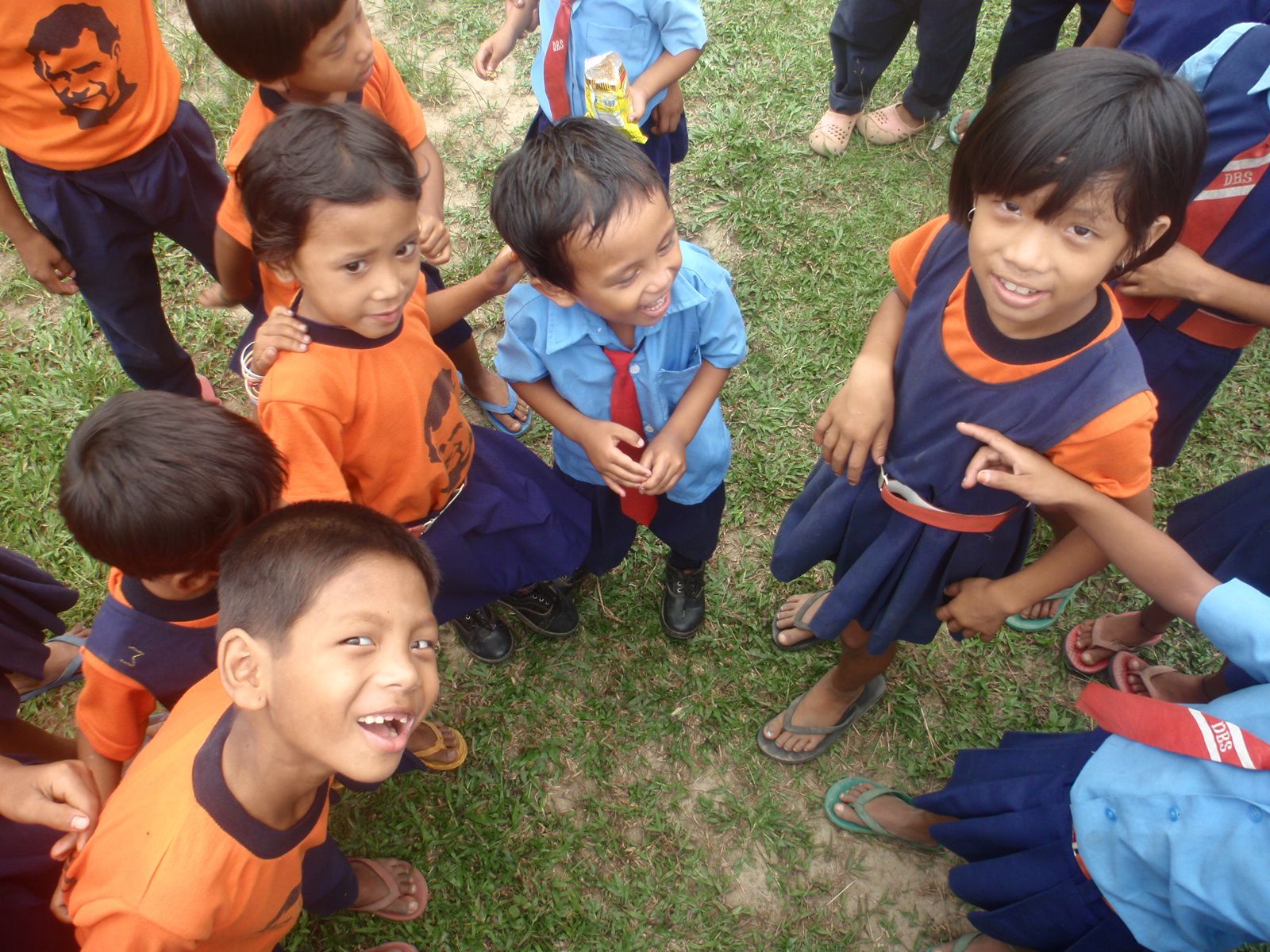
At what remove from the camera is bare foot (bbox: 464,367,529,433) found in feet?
9.67

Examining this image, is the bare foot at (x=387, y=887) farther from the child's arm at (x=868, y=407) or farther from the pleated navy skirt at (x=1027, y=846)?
the child's arm at (x=868, y=407)

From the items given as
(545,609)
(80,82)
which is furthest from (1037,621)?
(80,82)

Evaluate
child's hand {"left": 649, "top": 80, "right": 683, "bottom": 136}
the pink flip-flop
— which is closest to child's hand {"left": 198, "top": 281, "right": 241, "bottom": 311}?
child's hand {"left": 649, "top": 80, "right": 683, "bottom": 136}

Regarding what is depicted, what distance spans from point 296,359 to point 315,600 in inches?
22.4

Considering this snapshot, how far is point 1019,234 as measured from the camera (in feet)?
4.42

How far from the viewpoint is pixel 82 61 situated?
212 cm

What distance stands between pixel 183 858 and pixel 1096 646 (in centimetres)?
237

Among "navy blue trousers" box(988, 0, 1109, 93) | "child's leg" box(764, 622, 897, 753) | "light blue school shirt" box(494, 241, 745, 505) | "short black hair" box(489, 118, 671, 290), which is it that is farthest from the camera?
"navy blue trousers" box(988, 0, 1109, 93)

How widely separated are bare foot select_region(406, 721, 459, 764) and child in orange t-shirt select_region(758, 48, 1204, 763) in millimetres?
1023

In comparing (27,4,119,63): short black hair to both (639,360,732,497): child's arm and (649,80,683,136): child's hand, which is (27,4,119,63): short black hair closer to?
(649,80,683,136): child's hand

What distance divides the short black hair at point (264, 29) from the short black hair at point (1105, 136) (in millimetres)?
1471

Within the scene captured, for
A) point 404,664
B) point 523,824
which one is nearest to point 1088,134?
point 404,664

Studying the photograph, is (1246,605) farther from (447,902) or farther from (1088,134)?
(447,902)

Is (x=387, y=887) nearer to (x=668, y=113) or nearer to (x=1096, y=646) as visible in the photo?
(x=1096, y=646)
